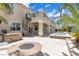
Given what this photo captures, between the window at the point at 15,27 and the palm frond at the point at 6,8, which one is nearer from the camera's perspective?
the palm frond at the point at 6,8

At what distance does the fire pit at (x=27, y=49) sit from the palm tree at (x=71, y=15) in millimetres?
1050

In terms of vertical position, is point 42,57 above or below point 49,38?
below

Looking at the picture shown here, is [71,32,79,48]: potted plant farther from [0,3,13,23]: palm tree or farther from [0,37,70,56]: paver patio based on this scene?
[0,3,13,23]: palm tree

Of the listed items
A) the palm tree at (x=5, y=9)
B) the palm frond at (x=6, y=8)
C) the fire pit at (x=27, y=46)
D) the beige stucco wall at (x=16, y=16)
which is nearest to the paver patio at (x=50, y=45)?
the fire pit at (x=27, y=46)

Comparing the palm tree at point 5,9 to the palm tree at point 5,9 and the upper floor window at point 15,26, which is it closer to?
the palm tree at point 5,9

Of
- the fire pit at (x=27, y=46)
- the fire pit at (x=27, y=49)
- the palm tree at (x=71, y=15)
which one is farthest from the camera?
the palm tree at (x=71, y=15)

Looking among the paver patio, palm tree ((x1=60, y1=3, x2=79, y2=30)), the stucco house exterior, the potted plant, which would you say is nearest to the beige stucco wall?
the stucco house exterior

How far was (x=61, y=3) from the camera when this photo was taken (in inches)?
144

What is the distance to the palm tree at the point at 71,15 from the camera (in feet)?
12.3

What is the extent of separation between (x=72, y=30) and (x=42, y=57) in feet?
3.89

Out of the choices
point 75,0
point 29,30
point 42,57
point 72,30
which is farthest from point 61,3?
point 42,57

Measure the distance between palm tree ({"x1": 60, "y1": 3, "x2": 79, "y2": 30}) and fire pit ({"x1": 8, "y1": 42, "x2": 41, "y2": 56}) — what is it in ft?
3.45

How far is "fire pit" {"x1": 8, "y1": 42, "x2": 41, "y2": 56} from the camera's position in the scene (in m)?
3.54

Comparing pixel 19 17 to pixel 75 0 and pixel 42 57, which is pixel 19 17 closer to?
pixel 42 57
